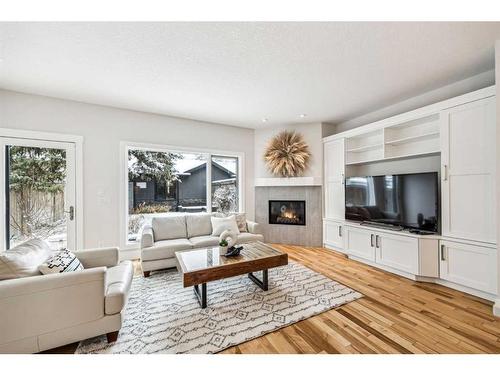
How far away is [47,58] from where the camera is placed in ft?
7.29

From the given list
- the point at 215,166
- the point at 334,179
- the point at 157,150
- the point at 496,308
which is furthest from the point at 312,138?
the point at 496,308

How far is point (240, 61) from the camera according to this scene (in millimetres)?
2295

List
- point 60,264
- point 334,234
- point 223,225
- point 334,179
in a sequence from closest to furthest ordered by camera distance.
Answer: point 60,264 < point 223,225 < point 334,234 < point 334,179

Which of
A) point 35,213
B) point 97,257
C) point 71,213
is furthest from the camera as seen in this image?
point 71,213

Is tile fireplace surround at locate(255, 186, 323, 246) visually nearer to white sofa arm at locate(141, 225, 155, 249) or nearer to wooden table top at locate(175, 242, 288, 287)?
wooden table top at locate(175, 242, 288, 287)

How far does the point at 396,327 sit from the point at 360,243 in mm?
1799

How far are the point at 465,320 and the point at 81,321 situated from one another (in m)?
3.29

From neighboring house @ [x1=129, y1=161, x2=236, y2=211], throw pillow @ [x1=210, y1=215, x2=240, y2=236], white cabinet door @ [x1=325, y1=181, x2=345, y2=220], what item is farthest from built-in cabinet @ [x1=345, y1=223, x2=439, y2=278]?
neighboring house @ [x1=129, y1=161, x2=236, y2=211]

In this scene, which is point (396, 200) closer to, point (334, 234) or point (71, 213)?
point (334, 234)

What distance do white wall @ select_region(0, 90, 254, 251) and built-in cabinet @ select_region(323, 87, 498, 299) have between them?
3.78m
